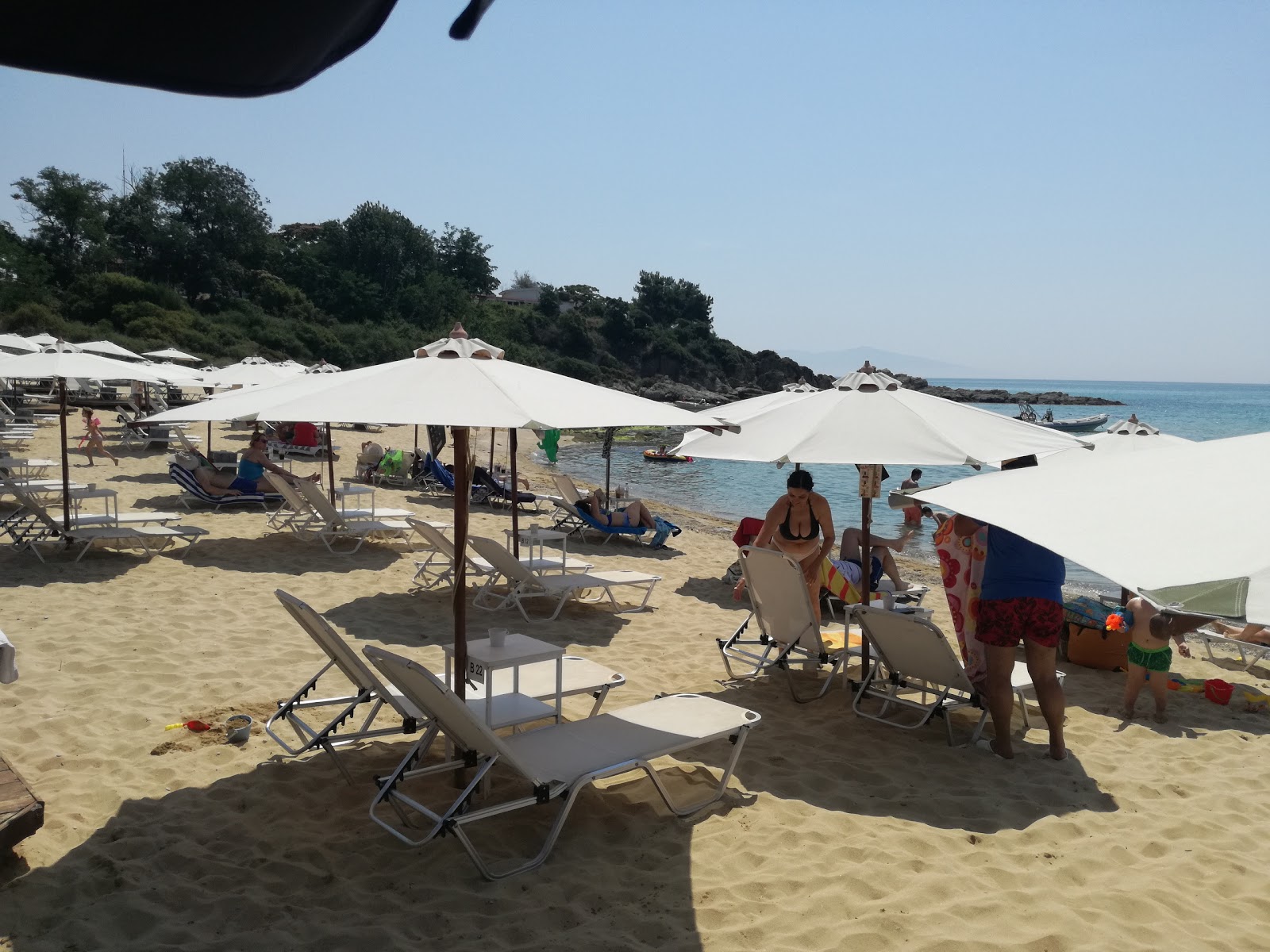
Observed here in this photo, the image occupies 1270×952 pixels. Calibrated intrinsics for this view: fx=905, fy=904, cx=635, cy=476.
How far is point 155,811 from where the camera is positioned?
3.63 meters

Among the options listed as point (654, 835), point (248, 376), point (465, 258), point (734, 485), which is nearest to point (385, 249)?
point (465, 258)

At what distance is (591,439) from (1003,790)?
35015 mm

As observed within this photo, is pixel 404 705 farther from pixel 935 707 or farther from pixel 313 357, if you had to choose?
pixel 313 357

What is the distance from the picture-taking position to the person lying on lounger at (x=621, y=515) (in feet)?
38.1

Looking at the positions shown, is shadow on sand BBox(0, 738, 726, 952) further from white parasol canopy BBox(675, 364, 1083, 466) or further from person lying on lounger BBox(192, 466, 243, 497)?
person lying on lounger BBox(192, 466, 243, 497)

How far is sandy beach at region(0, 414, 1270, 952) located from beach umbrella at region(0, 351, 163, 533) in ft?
9.19

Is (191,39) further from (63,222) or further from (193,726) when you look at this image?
(63,222)

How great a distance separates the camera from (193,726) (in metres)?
4.48

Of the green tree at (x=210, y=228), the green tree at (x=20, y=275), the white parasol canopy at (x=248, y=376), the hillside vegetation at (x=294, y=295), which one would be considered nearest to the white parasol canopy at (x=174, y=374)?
the white parasol canopy at (x=248, y=376)

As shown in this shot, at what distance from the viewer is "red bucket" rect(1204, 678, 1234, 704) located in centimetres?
572

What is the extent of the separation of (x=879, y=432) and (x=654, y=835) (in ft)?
7.84

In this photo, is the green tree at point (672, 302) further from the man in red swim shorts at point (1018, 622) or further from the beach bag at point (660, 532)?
the man in red swim shorts at point (1018, 622)

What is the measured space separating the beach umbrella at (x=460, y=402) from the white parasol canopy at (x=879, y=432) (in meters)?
0.85

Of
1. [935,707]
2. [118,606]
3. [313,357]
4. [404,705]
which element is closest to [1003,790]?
[935,707]
